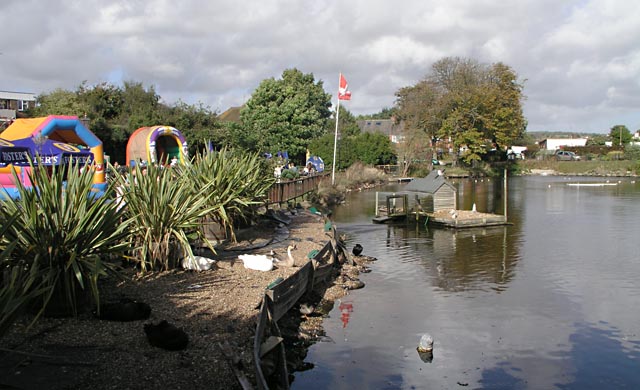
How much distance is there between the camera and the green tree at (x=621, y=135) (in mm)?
96356

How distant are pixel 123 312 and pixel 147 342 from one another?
102 cm

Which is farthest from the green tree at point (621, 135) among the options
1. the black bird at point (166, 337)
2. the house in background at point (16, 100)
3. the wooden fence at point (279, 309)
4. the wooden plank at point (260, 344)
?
the black bird at point (166, 337)

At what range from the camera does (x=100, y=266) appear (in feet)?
30.6

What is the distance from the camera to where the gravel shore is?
7.31 metres

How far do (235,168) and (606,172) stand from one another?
6594 centimetres

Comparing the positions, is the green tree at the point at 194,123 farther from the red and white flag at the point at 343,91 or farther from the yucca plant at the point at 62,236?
the yucca plant at the point at 62,236

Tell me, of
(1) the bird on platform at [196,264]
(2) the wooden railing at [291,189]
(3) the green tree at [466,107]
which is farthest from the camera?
(3) the green tree at [466,107]

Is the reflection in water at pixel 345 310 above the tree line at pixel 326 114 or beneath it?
beneath

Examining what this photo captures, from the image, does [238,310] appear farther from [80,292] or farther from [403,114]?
[403,114]

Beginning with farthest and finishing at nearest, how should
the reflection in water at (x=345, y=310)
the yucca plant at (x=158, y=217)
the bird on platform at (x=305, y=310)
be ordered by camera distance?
the reflection in water at (x=345, y=310)
the bird on platform at (x=305, y=310)
the yucca plant at (x=158, y=217)

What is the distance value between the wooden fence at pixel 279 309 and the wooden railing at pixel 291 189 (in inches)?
365

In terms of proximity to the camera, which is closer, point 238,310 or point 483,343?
point 238,310

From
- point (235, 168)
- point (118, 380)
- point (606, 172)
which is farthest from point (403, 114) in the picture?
point (118, 380)

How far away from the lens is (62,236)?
9422mm
